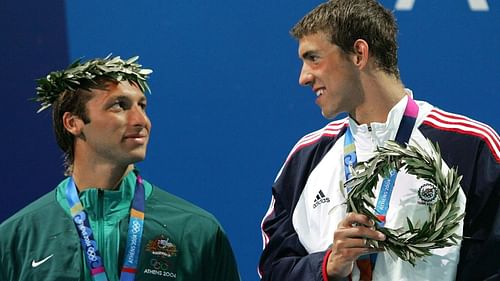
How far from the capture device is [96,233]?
3.87 meters

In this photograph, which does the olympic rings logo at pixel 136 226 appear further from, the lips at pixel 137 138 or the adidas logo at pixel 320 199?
the adidas logo at pixel 320 199

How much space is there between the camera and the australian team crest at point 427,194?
3727mm

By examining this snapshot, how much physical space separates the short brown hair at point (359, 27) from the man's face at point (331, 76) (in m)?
0.03

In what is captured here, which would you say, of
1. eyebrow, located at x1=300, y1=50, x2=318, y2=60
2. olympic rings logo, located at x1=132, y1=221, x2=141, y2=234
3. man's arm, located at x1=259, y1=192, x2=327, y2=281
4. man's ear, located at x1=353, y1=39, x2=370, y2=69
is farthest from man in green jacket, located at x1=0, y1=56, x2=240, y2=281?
man's ear, located at x1=353, y1=39, x2=370, y2=69

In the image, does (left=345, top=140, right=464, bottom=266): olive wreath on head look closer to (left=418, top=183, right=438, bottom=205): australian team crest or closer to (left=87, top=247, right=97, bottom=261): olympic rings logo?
(left=418, top=183, right=438, bottom=205): australian team crest

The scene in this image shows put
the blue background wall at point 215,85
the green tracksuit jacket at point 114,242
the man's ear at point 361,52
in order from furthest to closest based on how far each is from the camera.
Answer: the blue background wall at point 215,85, the man's ear at point 361,52, the green tracksuit jacket at point 114,242

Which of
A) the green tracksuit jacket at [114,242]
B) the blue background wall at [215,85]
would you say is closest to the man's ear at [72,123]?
the green tracksuit jacket at [114,242]

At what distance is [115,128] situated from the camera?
4008 mm

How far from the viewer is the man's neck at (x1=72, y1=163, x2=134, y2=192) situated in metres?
3.98

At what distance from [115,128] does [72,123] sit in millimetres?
173

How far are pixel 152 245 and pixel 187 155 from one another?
4.20 feet

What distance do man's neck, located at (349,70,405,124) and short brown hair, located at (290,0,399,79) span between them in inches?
2.3

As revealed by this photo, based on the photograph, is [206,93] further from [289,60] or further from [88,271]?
[88,271]

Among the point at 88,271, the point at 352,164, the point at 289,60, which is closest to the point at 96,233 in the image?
the point at 88,271
